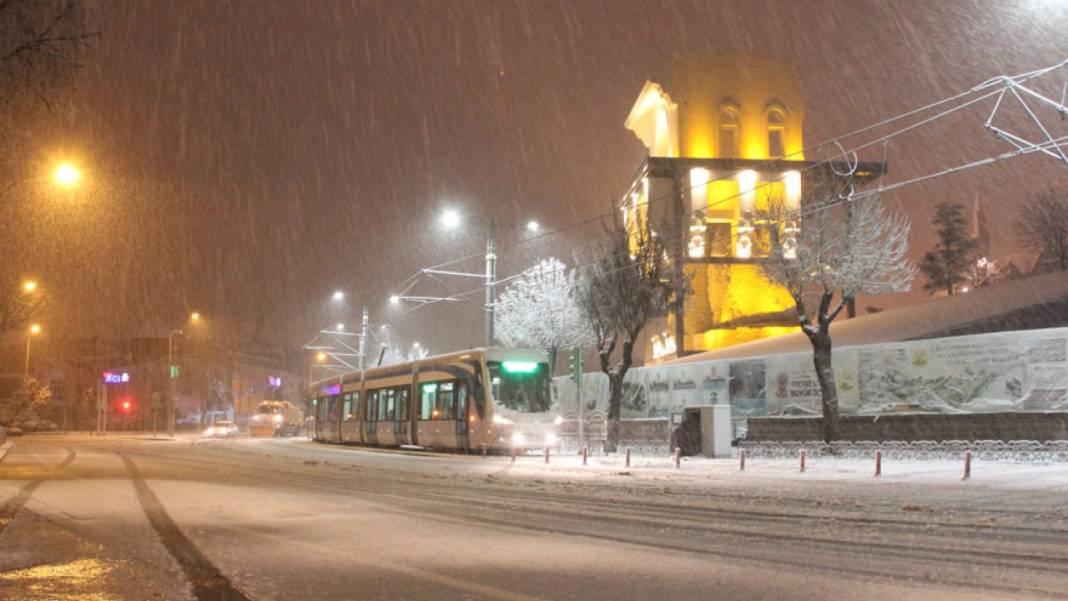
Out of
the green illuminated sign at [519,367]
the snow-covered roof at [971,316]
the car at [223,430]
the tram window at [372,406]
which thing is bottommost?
the car at [223,430]

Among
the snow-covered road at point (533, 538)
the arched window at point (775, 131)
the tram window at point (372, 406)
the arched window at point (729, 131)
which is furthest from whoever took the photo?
the arched window at point (775, 131)

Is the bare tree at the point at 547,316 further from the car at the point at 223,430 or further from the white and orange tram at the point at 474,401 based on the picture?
the white and orange tram at the point at 474,401

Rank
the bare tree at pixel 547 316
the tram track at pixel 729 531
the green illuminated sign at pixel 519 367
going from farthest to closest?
the bare tree at pixel 547 316 → the green illuminated sign at pixel 519 367 → the tram track at pixel 729 531

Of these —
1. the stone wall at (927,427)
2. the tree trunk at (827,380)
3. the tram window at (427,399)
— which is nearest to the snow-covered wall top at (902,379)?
the stone wall at (927,427)

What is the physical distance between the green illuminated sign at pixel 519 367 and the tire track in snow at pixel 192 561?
17794 mm

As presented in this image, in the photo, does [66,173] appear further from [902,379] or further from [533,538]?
[902,379]

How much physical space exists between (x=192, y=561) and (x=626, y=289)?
2862cm

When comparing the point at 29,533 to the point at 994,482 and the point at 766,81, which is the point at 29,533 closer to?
the point at 994,482

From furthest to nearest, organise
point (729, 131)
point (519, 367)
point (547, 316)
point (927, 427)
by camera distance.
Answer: point (729, 131)
point (547, 316)
point (519, 367)
point (927, 427)

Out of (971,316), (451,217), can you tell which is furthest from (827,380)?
(451,217)

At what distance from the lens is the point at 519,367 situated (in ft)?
105

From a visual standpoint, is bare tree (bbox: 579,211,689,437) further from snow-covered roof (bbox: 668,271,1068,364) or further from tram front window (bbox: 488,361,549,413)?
snow-covered roof (bbox: 668,271,1068,364)

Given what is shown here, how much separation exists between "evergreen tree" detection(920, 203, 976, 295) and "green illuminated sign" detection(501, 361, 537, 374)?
57.6 meters

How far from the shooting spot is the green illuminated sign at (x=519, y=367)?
31.7 meters
